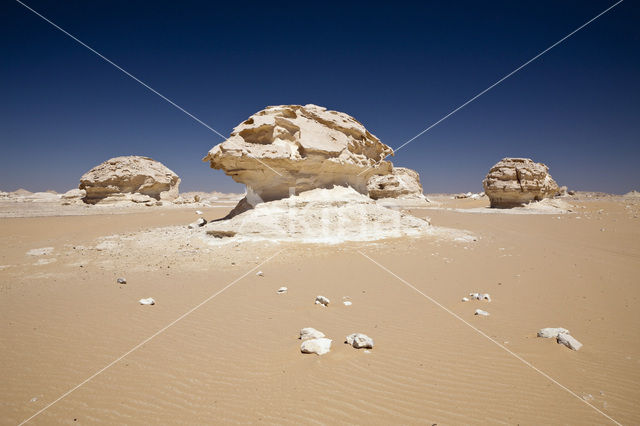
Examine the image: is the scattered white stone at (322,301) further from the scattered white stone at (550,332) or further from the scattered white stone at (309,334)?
the scattered white stone at (550,332)

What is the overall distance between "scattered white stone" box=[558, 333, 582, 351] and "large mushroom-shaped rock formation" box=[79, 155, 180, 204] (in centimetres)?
3270

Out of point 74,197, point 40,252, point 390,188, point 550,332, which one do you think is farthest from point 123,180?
point 550,332

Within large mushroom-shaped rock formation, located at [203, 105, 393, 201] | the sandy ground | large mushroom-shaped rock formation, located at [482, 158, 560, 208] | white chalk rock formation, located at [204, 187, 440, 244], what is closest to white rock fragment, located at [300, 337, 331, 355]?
the sandy ground

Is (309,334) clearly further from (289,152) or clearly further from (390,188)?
(390,188)

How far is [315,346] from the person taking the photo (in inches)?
121

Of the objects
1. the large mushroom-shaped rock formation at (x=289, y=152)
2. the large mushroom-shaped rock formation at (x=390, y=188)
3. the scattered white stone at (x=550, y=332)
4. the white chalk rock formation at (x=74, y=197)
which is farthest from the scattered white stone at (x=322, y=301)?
the white chalk rock formation at (x=74, y=197)

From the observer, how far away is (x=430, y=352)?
311 centimetres

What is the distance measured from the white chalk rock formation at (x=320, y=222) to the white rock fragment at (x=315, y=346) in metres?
6.20

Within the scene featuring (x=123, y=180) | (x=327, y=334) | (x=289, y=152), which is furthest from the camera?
(x=123, y=180)

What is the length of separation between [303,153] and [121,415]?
372 inches

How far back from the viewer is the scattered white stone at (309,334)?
3315 millimetres

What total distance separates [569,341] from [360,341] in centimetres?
235

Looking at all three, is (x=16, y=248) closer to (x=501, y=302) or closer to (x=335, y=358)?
(x=335, y=358)

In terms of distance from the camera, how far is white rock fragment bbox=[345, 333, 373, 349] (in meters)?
3.14
